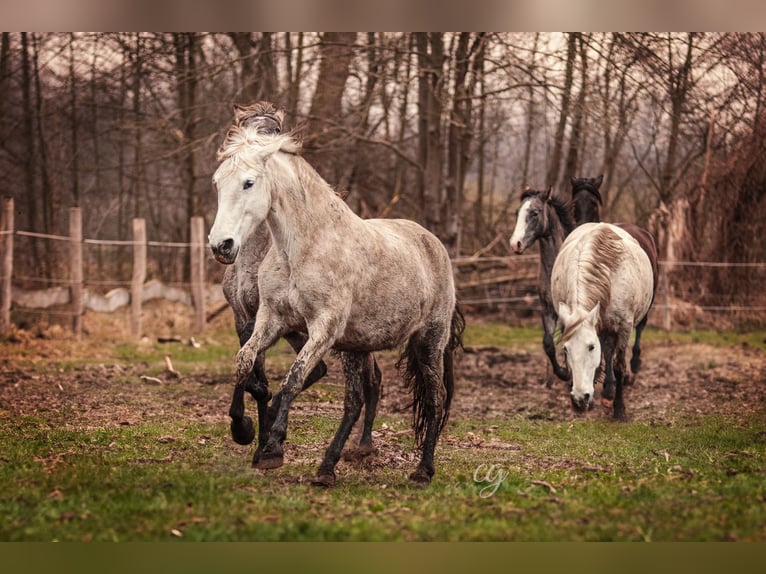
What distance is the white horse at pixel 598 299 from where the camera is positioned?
575 centimetres

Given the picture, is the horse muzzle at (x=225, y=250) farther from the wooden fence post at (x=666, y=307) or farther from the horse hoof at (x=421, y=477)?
the wooden fence post at (x=666, y=307)

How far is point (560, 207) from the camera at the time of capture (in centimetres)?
842

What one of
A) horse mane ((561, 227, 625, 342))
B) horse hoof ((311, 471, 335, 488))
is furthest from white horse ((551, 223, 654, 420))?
horse hoof ((311, 471, 335, 488))

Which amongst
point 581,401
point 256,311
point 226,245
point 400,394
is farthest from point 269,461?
point 400,394

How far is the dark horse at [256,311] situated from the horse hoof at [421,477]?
0.55 metres

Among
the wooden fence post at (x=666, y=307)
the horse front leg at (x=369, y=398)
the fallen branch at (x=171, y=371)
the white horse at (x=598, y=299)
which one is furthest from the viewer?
the wooden fence post at (x=666, y=307)

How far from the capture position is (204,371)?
29.8 ft

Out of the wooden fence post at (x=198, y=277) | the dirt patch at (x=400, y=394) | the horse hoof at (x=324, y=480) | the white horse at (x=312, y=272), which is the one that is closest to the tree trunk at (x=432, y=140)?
the dirt patch at (x=400, y=394)

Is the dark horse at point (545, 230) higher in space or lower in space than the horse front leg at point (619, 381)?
higher

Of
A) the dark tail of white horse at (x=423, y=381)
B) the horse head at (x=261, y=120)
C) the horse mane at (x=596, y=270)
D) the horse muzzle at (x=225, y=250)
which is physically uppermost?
the horse head at (x=261, y=120)

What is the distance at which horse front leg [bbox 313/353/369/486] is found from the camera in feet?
15.1

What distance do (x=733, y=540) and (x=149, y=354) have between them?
743cm

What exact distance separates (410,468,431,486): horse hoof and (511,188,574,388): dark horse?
3600 mm

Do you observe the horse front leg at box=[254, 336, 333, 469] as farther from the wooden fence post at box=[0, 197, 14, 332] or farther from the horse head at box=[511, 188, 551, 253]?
the wooden fence post at box=[0, 197, 14, 332]
